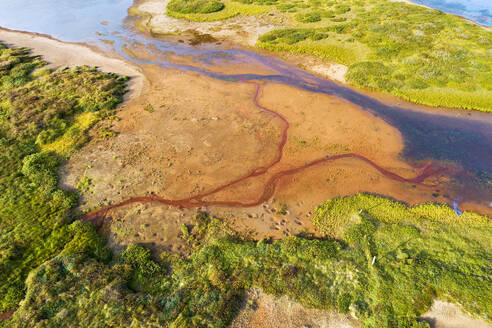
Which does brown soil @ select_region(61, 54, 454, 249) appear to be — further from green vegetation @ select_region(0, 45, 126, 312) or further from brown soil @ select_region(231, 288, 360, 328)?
brown soil @ select_region(231, 288, 360, 328)

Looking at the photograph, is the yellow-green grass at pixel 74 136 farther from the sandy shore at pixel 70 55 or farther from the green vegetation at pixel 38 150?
the sandy shore at pixel 70 55

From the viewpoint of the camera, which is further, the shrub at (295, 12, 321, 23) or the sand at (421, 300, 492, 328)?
the shrub at (295, 12, 321, 23)

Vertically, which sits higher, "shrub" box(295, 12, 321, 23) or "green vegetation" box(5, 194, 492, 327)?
"shrub" box(295, 12, 321, 23)

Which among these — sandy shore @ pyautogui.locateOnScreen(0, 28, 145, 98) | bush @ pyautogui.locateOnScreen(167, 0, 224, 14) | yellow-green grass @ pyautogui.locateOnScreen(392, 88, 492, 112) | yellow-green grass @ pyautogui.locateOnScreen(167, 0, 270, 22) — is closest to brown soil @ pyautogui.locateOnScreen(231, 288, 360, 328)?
yellow-green grass @ pyautogui.locateOnScreen(392, 88, 492, 112)

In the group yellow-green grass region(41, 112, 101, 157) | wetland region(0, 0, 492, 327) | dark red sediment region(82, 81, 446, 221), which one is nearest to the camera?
wetland region(0, 0, 492, 327)

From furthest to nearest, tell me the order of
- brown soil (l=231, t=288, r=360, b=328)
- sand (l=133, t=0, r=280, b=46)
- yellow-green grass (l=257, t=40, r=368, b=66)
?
sand (l=133, t=0, r=280, b=46) → yellow-green grass (l=257, t=40, r=368, b=66) → brown soil (l=231, t=288, r=360, b=328)

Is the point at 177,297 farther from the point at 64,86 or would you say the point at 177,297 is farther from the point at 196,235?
the point at 64,86

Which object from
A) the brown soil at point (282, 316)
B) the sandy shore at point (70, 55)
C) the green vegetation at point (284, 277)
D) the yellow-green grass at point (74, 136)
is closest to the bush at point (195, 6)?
the sandy shore at point (70, 55)

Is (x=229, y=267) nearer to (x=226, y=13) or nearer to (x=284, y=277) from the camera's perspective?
(x=284, y=277)
